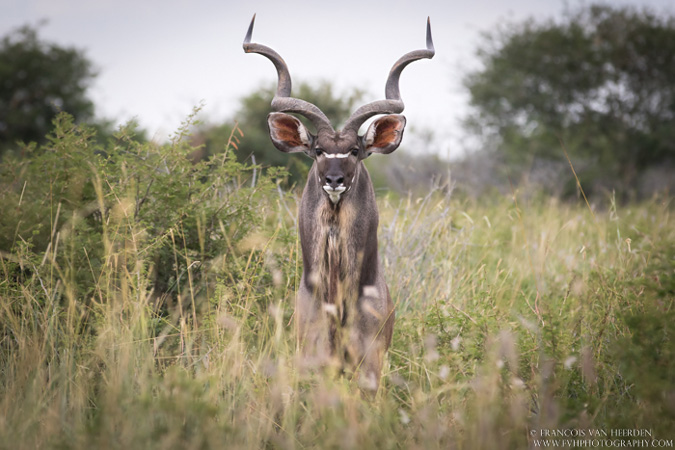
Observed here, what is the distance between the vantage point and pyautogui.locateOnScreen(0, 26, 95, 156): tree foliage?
22.2m

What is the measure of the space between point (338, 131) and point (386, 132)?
1.51ft

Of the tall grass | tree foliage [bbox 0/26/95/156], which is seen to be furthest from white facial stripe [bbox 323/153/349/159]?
tree foliage [bbox 0/26/95/156]

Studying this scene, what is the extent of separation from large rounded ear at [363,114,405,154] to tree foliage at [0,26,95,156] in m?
20.7

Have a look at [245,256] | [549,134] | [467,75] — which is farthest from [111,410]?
[467,75]

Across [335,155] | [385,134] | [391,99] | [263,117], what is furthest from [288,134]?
[263,117]

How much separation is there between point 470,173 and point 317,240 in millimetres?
13986

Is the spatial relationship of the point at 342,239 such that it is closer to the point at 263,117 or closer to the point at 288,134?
the point at 288,134

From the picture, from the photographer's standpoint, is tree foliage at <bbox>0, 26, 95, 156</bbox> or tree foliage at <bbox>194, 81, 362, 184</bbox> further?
tree foliage at <bbox>0, 26, 95, 156</bbox>

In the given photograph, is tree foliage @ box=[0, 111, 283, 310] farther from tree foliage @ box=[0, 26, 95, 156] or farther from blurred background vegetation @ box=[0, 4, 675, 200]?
tree foliage @ box=[0, 26, 95, 156]

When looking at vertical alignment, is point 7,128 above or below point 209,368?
above

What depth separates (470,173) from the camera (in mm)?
17656

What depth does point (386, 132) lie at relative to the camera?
479 centimetres

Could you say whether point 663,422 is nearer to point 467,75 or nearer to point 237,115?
point 237,115

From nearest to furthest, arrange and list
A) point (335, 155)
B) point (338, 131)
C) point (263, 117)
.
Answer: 1. point (335, 155)
2. point (338, 131)
3. point (263, 117)
